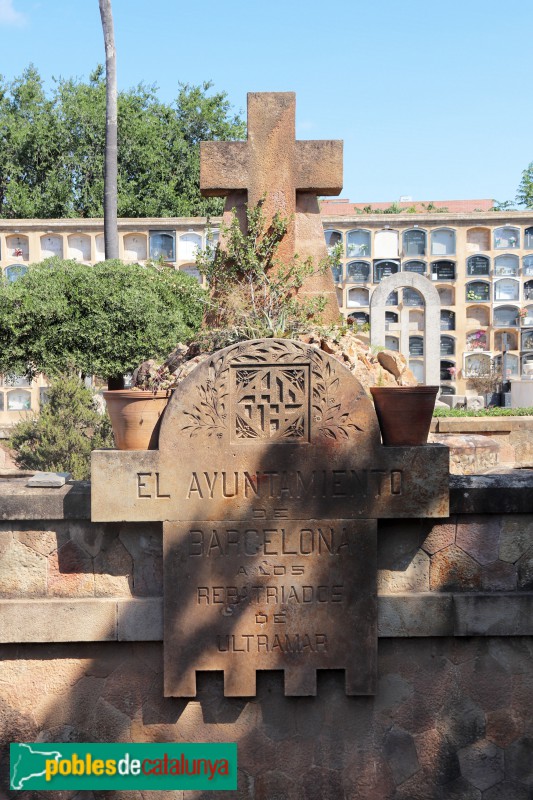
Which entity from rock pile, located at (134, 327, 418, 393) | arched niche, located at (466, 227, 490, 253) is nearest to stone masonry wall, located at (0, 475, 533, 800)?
rock pile, located at (134, 327, 418, 393)

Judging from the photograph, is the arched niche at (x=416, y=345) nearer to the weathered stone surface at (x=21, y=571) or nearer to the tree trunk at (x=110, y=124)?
the tree trunk at (x=110, y=124)

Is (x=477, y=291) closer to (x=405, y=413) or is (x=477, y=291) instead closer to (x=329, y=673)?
(x=405, y=413)

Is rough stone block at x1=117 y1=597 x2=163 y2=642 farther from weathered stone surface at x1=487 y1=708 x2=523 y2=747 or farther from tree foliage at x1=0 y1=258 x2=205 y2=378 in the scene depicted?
tree foliage at x1=0 y1=258 x2=205 y2=378

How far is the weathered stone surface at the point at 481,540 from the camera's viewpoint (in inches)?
125

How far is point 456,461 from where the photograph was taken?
6.59m

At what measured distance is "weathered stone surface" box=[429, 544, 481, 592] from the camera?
125 inches

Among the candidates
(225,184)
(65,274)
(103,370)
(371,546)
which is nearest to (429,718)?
(371,546)

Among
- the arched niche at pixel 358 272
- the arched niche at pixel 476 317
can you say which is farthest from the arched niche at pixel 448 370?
the arched niche at pixel 358 272

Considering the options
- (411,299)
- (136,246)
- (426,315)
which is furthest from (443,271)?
(136,246)

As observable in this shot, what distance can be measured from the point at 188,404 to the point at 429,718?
1.70 m

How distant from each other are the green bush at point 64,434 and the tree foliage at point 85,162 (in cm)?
2042

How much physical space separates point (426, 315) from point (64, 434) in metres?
10.9

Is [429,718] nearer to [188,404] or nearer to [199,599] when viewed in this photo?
[199,599]

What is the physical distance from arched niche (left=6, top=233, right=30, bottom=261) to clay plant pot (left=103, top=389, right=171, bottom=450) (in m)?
21.7
